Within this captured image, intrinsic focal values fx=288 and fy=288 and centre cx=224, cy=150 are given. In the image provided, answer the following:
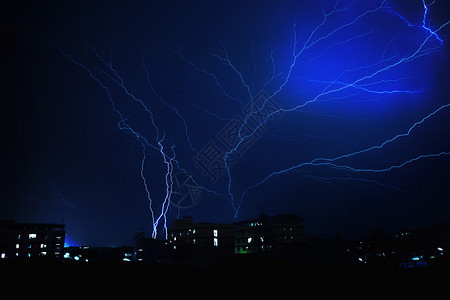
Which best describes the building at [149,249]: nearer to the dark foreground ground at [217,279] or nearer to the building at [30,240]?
the building at [30,240]

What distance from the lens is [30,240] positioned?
2811cm

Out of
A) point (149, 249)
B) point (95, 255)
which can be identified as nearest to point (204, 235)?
point (149, 249)

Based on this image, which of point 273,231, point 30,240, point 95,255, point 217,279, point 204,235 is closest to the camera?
point 217,279

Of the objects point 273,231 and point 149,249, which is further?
point 273,231

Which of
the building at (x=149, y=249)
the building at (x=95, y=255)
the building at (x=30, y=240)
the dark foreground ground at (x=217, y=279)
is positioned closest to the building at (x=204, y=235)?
the building at (x=149, y=249)

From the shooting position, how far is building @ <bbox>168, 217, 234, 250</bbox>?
30.7 meters

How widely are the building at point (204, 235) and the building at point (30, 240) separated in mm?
11598

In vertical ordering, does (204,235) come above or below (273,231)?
below

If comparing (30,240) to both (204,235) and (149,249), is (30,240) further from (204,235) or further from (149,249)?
(204,235)

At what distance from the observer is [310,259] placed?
16.9m

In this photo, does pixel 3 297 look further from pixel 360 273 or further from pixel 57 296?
pixel 360 273

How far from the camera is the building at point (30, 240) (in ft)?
87.8

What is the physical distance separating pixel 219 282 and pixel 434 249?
69.6 feet

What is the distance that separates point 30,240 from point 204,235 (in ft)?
55.9
